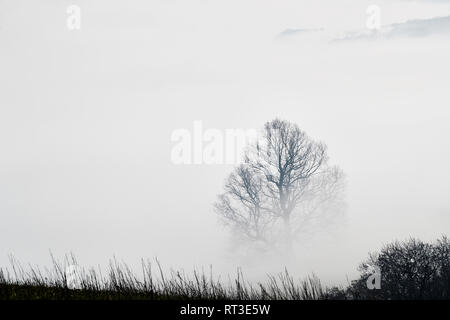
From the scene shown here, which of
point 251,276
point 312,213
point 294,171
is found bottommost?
point 251,276

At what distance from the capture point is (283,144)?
39469 millimetres

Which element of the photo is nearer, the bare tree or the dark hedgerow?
the dark hedgerow

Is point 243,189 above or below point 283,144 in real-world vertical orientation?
below

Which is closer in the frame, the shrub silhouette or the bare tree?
the shrub silhouette

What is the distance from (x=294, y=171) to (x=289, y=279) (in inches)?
1018

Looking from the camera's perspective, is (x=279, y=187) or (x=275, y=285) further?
(x=279, y=187)

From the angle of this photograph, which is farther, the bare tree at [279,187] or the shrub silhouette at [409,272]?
the bare tree at [279,187]

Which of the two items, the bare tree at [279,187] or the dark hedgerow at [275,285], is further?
the bare tree at [279,187]
